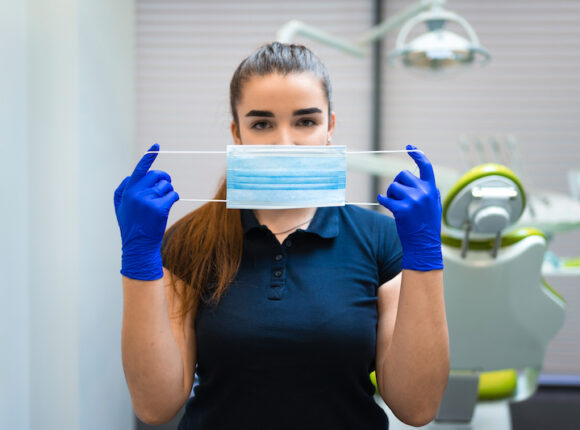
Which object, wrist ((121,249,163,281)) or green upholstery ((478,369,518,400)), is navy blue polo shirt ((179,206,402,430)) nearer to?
wrist ((121,249,163,281))

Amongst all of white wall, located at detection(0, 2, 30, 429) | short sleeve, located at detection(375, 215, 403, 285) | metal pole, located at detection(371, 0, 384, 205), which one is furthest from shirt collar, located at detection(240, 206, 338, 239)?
metal pole, located at detection(371, 0, 384, 205)

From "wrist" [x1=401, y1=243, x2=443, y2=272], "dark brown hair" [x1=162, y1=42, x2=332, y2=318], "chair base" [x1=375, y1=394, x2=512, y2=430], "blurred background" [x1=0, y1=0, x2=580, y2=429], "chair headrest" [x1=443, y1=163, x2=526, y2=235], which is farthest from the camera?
"chair base" [x1=375, y1=394, x2=512, y2=430]

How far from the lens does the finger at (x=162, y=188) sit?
3.56 feet

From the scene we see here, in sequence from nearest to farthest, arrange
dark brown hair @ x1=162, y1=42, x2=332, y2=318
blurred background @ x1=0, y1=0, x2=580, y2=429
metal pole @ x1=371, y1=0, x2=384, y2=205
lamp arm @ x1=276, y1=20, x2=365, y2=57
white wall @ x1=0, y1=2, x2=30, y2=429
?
dark brown hair @ x1=162, y1=42, x2=332, y2=318 < white wall @ x1=0, y1=2, x2=30, y2=429 < blurred background @ x1=0, y1=0, x2=580, y2=429 < lamp arm @ x1=276, y1=20, x2=365, y2=57 < metal pole @ x1=371, y1=0, x2=384, y2=205

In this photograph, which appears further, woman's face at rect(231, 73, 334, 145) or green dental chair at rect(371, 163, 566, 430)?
green dental chair at rect(371, 163, 566, 430)

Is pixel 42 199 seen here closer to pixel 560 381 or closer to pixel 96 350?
pixel 96 350

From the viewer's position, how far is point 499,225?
1.54 meters

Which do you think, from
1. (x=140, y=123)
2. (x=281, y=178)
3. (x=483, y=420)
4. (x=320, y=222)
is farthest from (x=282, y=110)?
(x=140, y=123)

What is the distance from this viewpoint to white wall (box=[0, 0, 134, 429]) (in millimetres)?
1725

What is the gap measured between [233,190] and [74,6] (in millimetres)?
1141

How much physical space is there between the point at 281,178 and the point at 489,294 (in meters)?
0.94

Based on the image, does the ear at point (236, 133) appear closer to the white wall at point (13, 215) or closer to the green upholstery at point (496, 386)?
the white wall at point (13, 215)

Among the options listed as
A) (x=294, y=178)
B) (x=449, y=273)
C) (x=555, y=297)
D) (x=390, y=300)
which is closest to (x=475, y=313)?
(x=449, y=273)

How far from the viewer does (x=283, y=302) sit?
1130mm
